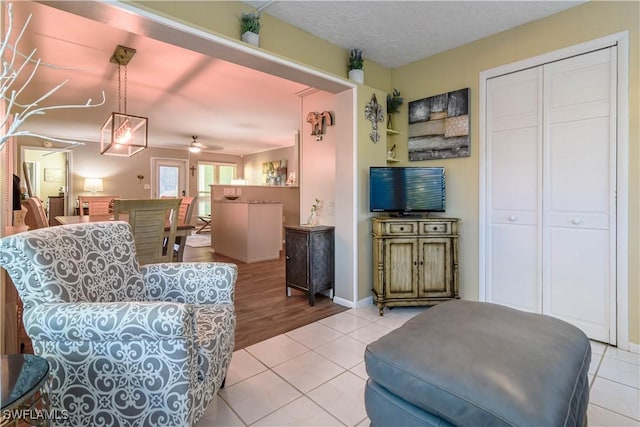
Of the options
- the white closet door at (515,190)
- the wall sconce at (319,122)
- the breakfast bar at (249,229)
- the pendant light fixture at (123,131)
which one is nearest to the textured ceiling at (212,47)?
the pendant light fixture at (123,131)

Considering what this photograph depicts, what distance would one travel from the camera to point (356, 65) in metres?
3.00

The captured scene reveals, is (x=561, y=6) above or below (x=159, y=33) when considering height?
above

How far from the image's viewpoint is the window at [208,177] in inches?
379

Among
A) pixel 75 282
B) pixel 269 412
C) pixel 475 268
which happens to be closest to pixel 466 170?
pixel 475 268

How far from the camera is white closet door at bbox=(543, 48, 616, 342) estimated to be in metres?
Answer: 2.26

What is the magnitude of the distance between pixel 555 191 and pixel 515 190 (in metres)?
0.28

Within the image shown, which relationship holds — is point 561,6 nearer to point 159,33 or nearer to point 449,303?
point 449,303

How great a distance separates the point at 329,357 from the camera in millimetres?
2135

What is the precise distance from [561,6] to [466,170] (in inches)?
53.3

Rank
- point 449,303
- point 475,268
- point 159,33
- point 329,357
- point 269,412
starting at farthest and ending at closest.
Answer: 1. point 475,268
2. point 329,357
3. point 159,33
4. point 449,303
5. point 269,412

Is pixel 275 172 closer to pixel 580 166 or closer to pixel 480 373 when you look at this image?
pixel 580 166

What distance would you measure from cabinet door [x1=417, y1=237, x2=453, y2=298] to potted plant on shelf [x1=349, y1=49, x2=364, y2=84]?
163 cm

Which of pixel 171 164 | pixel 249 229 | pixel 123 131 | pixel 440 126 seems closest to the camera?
pixel 440 126

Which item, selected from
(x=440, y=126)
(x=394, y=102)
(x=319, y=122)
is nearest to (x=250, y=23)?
(x=319, y=122)
